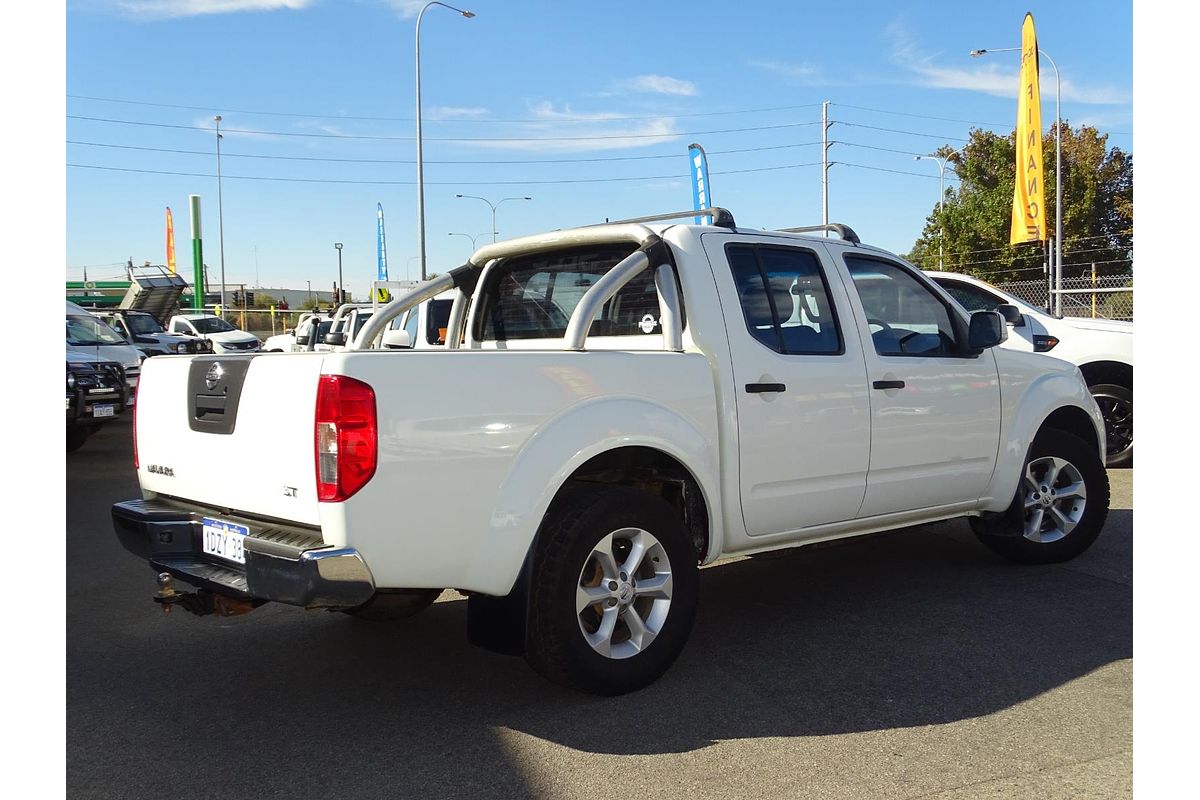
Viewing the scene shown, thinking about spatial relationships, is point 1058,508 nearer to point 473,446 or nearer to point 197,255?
point 473,446

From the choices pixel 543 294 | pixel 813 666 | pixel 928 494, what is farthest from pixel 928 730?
pixel 543 294

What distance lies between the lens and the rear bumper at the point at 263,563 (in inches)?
133

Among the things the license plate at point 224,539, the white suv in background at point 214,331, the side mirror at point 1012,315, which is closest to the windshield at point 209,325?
the white suv in background at point 214,331

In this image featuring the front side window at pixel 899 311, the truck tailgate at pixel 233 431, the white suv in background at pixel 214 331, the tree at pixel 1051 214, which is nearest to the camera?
the truck tailgate at pixel 233 431

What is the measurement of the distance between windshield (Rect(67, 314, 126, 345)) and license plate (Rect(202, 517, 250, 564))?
11171 millimetres

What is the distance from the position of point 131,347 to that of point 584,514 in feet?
42.6

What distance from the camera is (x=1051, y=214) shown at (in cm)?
4153

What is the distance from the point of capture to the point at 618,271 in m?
4.43

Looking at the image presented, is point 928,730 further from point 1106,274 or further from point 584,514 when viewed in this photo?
point 1106,274

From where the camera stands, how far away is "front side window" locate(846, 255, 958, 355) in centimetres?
521

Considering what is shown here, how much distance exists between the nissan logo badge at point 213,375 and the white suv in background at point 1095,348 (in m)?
7.24

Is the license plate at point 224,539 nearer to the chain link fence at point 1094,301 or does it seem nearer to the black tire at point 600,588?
the black tire at point 600,588

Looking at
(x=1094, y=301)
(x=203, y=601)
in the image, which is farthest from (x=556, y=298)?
(x=1094, y=301)
